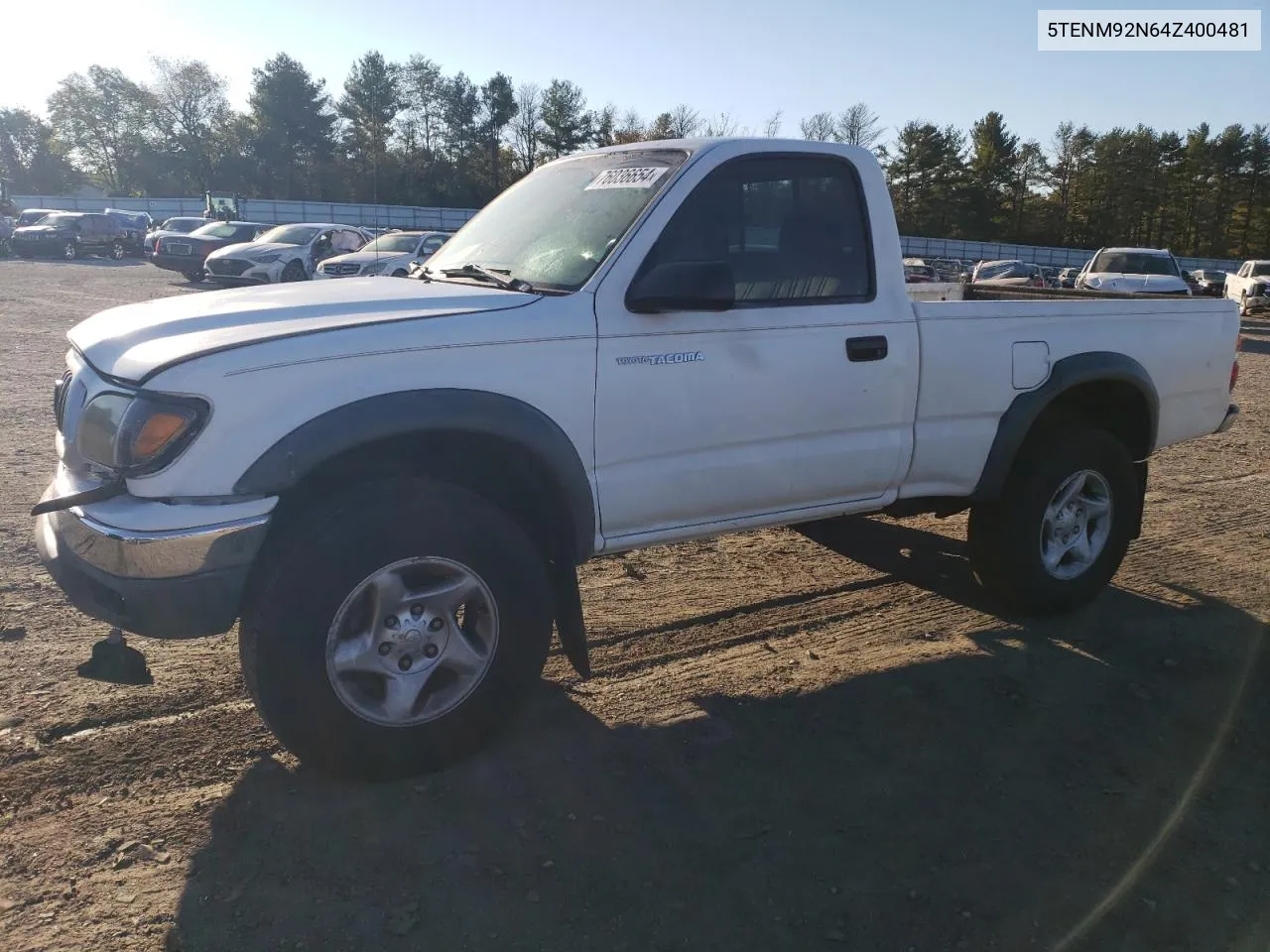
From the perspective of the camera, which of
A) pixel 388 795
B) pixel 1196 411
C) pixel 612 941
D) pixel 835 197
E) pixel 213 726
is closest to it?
pixel 612 941

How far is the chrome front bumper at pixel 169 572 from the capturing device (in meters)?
2.78

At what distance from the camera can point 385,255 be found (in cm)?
1956

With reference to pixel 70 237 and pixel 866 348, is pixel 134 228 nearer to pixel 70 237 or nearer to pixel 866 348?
pixel 70 237

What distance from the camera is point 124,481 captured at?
2895mm

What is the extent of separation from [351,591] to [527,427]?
0.74 m

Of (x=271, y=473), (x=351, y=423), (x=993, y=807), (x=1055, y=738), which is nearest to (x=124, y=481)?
(x=271, y=473)

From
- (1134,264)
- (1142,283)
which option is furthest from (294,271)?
(1134,264)

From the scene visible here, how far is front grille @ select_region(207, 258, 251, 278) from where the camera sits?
21.5 metres

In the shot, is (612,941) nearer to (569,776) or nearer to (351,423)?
(569,776)

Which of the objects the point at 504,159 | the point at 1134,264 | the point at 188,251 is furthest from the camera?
the point at 504,159

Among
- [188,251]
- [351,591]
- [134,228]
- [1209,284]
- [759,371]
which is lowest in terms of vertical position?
[351,591]

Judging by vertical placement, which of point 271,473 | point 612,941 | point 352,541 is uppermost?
point 271,473

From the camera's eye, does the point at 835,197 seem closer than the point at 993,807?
No

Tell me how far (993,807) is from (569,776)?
1374 millimetres
